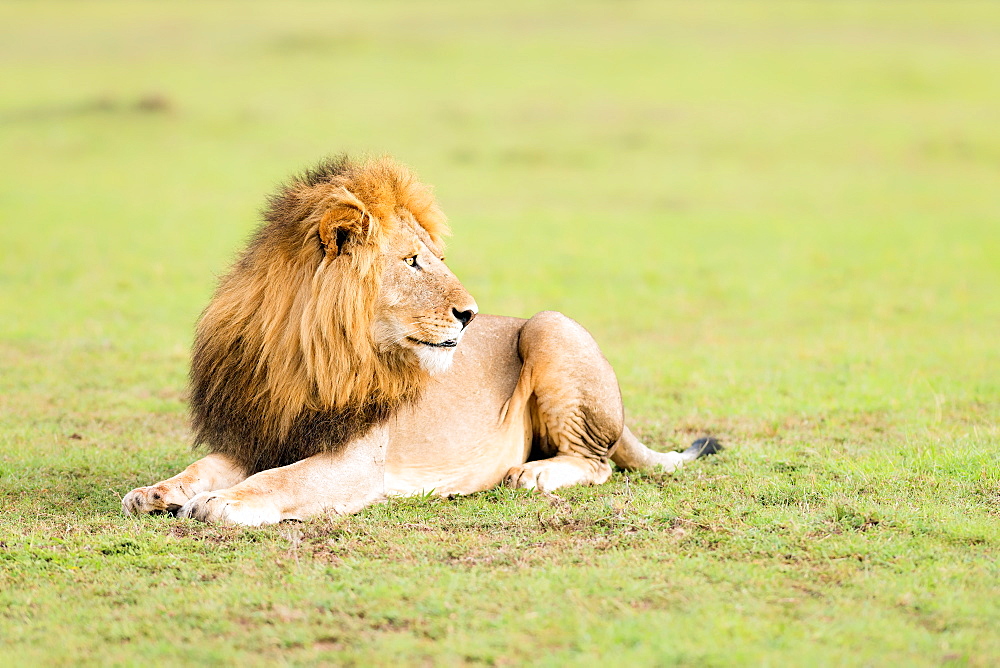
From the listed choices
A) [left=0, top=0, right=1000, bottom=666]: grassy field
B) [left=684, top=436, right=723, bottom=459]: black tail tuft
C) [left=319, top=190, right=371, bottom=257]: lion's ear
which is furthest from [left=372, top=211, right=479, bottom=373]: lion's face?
[left=684, top=436, right=723, bottom=459]: black tail tuft

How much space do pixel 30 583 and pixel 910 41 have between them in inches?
1734

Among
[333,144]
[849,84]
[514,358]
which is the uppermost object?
[849,84]

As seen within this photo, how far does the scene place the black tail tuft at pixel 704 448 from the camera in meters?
6.95

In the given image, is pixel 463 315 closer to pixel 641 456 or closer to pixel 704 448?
pixel 641 456

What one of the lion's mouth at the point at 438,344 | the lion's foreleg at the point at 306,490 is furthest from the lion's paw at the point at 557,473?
the lion's mouth at the point at 438,344

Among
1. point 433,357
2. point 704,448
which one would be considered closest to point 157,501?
point 433,357

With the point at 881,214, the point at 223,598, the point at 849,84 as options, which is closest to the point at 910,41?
the point at 849,84

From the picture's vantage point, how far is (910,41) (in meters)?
43.1

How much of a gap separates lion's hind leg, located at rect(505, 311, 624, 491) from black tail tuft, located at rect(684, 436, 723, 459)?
606 millimetres

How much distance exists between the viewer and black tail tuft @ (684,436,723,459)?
6.95m

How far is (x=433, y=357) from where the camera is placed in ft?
18.6

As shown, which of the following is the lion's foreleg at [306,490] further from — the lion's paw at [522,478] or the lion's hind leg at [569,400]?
the lion's hind leg at [569,400]

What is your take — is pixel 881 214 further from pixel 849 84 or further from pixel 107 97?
pixel 107 97

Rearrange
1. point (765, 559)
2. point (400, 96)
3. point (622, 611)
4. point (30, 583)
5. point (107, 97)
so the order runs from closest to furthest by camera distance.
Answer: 1. point (622, 611)
2. point (30, 583)
3. point (765, 559)
4. point (107, 97)
5. point (400, 96)
